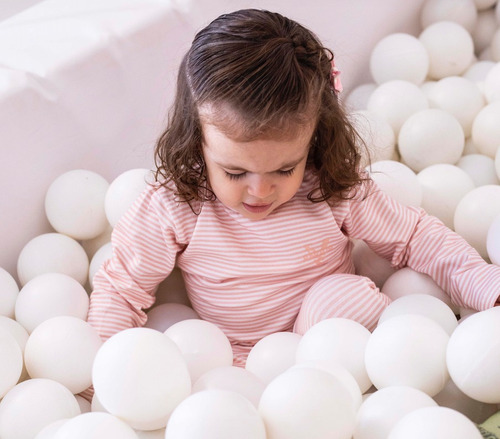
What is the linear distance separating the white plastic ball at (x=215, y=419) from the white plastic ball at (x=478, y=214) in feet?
1.90

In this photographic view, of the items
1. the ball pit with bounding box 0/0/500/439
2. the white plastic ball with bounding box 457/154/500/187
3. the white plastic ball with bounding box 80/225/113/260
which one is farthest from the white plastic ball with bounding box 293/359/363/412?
the white plastic ball with bounding box 457/154/500/187

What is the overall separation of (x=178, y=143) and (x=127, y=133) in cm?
34

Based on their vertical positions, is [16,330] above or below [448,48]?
below

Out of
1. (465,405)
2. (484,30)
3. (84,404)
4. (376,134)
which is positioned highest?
(484,30)

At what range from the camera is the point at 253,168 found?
2.96ft

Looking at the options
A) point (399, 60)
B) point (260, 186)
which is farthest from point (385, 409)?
point (399, 60)

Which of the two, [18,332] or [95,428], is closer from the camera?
[95,428]

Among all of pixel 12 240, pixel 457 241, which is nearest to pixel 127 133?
pixel 12 240

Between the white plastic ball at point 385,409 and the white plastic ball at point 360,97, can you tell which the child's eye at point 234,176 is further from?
the white plastic ball at point 360,97

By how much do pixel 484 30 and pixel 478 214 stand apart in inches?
28.2

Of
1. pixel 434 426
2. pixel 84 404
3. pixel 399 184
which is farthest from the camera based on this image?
pixel 399 184

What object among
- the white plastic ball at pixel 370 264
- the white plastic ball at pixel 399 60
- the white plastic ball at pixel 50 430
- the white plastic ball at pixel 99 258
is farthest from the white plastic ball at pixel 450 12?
the white plastic ball at pixel 50 430

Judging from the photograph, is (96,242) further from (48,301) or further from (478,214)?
(478,214)

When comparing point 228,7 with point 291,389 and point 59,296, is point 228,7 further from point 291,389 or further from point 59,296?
point 291,389
